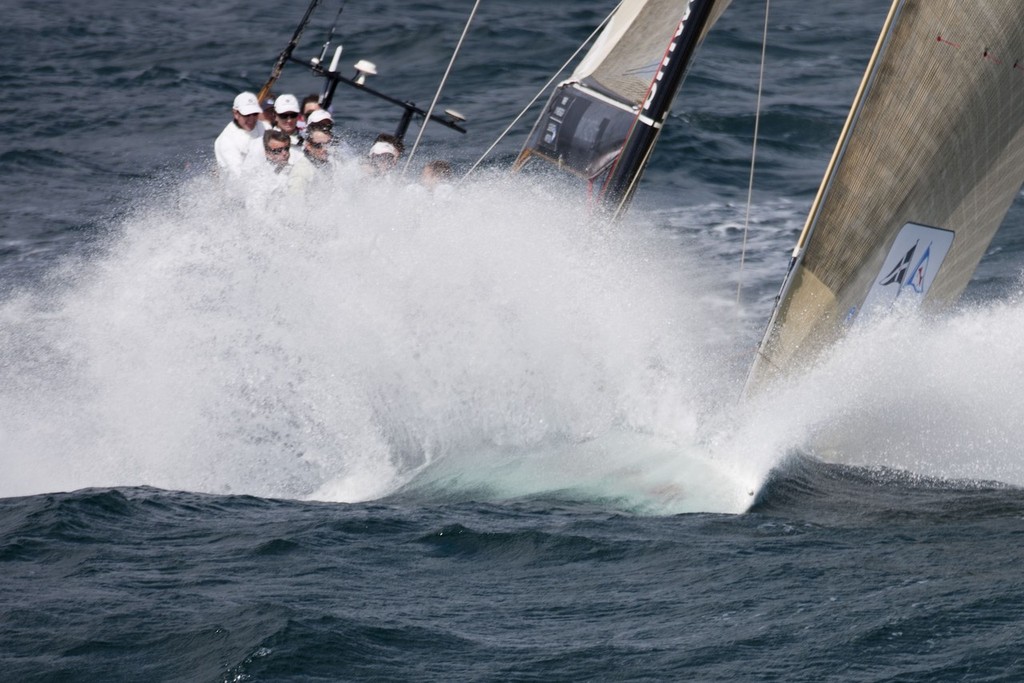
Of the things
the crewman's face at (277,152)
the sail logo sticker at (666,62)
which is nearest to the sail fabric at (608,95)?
the sail logo sticker at (666,62)

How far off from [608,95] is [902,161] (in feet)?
9.09

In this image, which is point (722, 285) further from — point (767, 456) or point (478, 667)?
point (478, 667)

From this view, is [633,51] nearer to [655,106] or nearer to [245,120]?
[655,106]

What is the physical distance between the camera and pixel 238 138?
32.5 ft

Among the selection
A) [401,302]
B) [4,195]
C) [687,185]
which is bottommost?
[4,195]

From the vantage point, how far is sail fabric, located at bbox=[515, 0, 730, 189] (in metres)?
9.27

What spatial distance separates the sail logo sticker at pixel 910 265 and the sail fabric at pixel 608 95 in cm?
197

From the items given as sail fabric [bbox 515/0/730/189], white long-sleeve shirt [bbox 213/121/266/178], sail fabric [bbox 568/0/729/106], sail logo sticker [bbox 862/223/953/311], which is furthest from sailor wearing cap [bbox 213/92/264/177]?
sail logo sticker [bbox 862/223/953/311]

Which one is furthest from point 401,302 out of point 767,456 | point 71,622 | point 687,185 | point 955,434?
point 687,185

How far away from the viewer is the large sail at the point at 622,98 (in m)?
8.84

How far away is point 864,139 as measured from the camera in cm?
716

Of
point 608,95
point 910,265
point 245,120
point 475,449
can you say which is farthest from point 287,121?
point 910,265

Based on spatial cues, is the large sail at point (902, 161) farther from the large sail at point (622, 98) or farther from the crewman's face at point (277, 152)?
the crewman's face at point (277, 152)

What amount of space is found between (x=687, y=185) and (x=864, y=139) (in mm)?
7009
